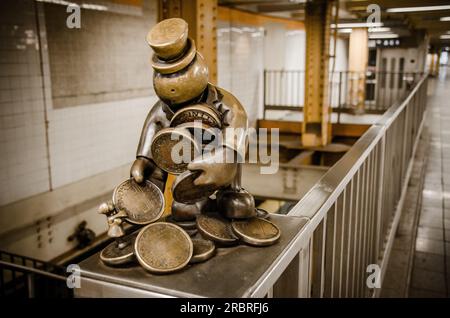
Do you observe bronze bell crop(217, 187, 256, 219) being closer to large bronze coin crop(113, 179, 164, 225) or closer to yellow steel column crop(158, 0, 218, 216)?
large bronze coin crop(113, 179, 164, 225)

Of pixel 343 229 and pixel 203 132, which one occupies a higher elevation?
pixel 203 132

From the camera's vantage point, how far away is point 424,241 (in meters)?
5.47

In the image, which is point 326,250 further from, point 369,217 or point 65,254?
point 65,254

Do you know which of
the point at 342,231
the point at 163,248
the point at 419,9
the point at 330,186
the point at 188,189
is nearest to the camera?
the point at 163,248

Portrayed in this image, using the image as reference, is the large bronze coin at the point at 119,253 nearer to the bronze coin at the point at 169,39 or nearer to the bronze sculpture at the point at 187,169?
the bronze sculpture at the point at 187,169

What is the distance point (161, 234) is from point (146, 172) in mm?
366

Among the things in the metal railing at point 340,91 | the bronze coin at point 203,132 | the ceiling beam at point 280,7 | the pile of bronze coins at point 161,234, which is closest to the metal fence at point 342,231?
the pile of bronze coins at point 161,234

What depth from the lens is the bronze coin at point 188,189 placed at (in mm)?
1394

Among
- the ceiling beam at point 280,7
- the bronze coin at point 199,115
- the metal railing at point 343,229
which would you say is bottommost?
the metal railing at point 343,229

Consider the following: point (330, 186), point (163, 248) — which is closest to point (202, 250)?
point (163, 248)

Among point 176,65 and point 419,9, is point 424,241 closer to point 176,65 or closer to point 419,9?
point 176,65

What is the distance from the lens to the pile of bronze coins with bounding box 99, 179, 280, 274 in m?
1.26

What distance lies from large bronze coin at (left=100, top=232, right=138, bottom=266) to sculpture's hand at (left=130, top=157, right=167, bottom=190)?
283mm
